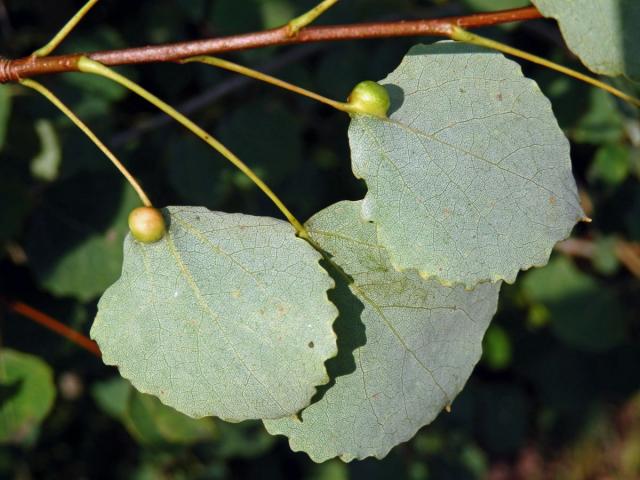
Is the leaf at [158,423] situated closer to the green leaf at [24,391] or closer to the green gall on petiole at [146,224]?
the green leaf at [24,391]

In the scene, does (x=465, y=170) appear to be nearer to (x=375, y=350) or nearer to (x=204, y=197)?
(x=375, y=350)

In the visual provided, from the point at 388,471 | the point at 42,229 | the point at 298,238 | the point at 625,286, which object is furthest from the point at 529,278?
the point at 298,238

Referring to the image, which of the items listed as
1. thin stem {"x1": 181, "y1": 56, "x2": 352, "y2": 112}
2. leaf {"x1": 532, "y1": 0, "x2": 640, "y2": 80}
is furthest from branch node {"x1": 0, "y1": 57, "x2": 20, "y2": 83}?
leaf {"x1": 532, "y1": 0, "x2": 640, "y2": 80}

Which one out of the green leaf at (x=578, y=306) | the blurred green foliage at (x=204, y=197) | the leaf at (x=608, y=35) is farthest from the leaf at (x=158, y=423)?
the leaf at (x=608, y=35)

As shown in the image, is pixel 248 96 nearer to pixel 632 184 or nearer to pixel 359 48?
pixel 359 48

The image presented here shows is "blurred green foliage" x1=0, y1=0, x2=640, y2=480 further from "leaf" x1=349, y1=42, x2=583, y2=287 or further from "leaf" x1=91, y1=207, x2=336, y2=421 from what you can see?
"leaf" x1=91, y1=207, x2=336, y2=421

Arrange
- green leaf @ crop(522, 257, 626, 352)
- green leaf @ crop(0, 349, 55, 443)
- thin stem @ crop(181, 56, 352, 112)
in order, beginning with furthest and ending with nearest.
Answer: green leaf @ crop(522, 257, 626, 352), green leaf @ crop(0, 349, 55, 443), thin stem @ crop(181, 56, 352, 112)
